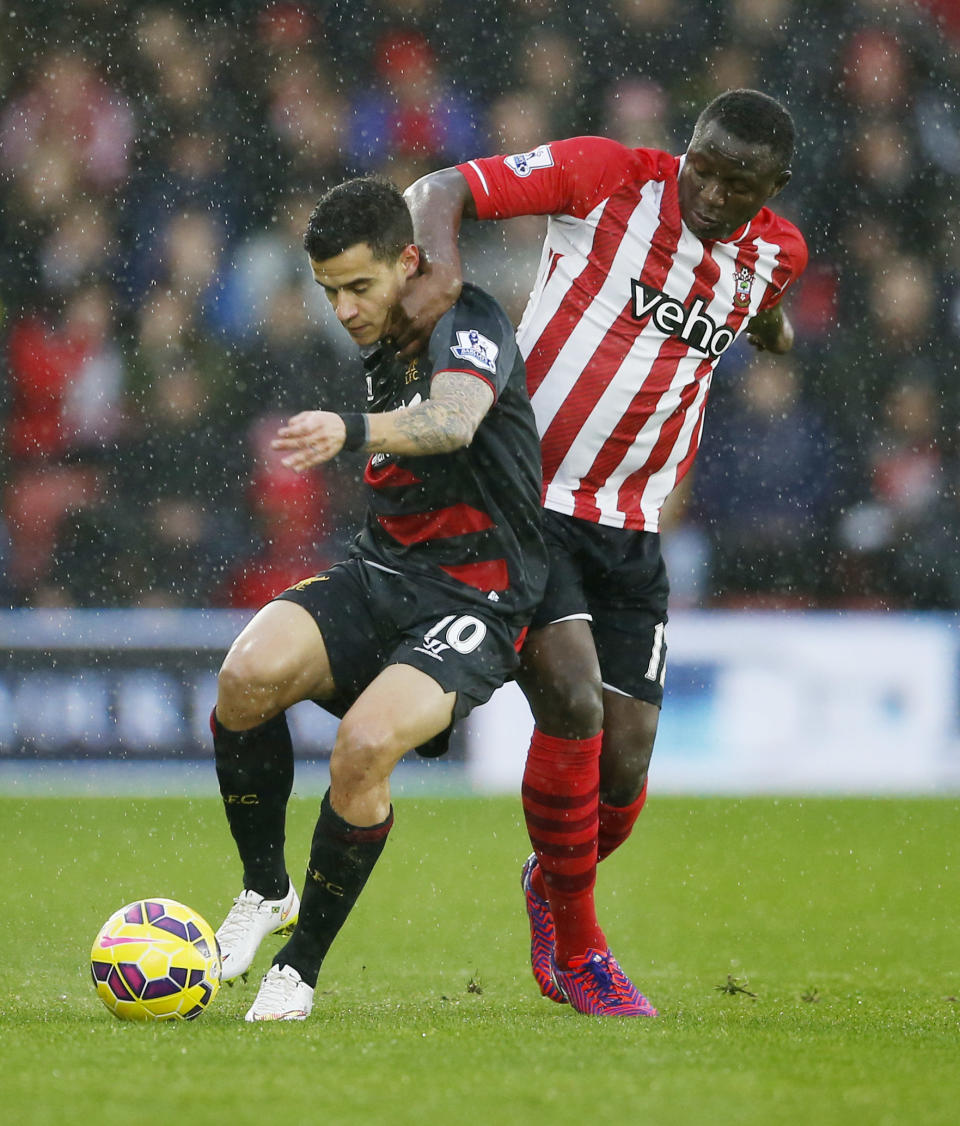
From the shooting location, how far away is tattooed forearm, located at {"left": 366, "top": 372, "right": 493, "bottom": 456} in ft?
11.4

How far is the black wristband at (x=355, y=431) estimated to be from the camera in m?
3.36

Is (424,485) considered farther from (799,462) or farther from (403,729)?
(799,462)

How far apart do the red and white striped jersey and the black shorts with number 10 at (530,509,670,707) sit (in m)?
0.05

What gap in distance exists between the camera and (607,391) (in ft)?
14.2

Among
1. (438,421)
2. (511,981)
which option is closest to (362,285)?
(438,421)

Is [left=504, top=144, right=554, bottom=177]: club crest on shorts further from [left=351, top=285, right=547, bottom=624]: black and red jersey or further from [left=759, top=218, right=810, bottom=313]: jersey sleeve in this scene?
[left=759, top=218, right=810, bottom=313]: jersey sleeve

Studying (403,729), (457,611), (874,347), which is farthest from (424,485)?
(874,347)

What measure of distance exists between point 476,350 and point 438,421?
1.00 feet

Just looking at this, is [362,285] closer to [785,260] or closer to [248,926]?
[785,260]

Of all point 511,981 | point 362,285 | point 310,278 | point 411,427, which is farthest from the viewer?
point 310,278

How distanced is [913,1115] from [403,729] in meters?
1.34

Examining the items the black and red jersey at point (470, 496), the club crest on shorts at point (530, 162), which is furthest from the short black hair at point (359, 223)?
the club crest on shorts at point (530, 162)

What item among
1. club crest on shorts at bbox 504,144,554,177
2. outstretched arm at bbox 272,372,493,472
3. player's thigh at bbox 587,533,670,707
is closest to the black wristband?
outstretched arm at bbox 272,372,493,472

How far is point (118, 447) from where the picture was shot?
9.55m
